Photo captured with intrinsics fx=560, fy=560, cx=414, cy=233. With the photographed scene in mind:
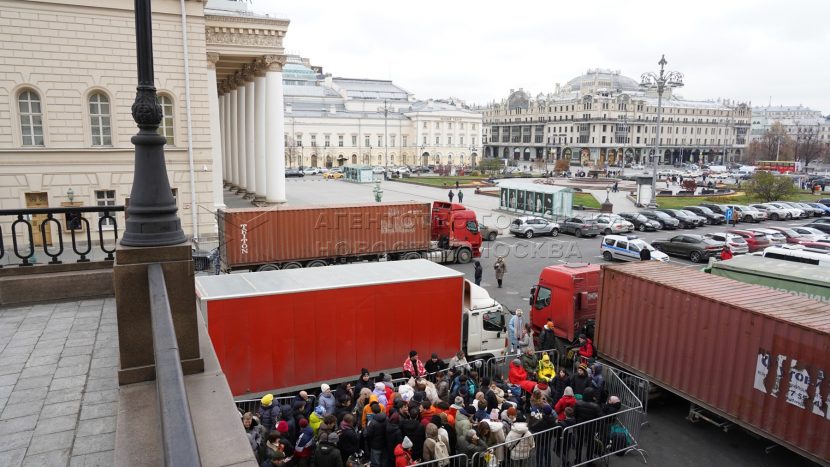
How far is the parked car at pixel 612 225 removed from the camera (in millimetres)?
37031

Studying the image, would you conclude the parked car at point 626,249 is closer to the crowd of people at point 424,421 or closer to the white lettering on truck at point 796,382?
the white lettering on truck at point 796,382

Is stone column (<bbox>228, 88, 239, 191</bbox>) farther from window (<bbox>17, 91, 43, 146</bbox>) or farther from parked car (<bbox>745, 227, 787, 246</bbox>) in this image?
parked car (<bbox>745, 227, 787, 246</bbox>)

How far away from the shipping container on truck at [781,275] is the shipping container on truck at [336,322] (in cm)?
792

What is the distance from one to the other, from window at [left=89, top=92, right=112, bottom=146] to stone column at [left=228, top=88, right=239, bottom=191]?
19.6 m

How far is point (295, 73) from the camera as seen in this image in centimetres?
12412

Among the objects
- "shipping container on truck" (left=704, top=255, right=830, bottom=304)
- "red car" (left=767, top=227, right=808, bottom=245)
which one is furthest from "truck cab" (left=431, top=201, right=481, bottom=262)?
"red car" (left=767, top=227, right=808, bottom=245)

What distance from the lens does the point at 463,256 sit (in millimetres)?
27875

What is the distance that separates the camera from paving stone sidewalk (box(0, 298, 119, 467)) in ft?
13.5

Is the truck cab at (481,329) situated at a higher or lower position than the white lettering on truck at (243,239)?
lower

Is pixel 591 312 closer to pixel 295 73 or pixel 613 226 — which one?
pixel 613 226

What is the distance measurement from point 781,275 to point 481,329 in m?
8.94

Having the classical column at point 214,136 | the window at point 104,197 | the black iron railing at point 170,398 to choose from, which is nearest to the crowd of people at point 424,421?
the black iron railing at point 170,398

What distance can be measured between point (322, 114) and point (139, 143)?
4227 inches

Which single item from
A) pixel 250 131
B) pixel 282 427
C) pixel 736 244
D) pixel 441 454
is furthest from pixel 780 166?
pixel 282 427
